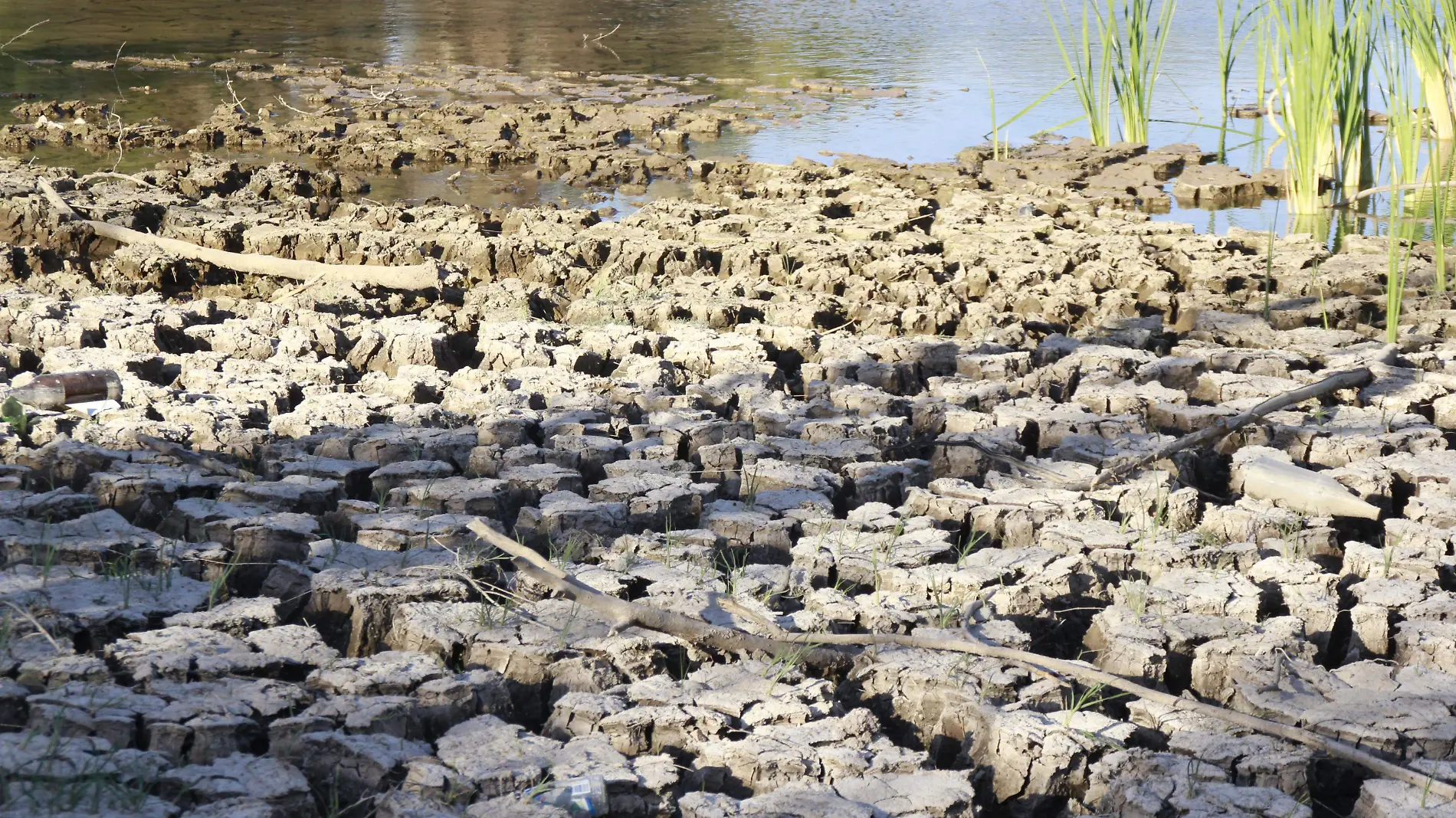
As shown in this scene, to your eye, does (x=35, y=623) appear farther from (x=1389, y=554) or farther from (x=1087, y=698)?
(x=1389, y=554)

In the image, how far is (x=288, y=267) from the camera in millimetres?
5469

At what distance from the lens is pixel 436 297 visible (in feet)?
17.1

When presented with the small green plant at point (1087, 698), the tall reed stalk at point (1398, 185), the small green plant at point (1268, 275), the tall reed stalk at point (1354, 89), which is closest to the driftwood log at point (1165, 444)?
the tall reed stalk at point (1398, 185)

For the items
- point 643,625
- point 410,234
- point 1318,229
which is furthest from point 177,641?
point 1318,229

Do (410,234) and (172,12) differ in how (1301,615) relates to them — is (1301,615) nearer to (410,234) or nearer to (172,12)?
(410,234)

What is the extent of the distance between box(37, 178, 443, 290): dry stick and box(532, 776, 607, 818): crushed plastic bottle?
346 centimetres

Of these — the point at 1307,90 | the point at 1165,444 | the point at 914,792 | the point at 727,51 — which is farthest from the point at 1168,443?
the point at 727,51

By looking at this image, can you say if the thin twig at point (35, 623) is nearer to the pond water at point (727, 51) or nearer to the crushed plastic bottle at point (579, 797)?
the crushed plastic bottle at point (579, 797)

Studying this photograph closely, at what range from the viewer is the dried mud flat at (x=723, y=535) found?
2.12m

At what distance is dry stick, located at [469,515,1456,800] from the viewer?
7.06ft

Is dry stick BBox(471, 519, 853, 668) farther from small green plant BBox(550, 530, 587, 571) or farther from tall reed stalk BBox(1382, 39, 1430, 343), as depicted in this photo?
tall reed stalk BBox(1382, 39, 1430, 343)

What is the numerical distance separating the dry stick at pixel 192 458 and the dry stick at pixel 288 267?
189 cm

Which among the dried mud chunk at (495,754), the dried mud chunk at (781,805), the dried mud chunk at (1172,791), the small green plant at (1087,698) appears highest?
the dried mud chunk at (495,754)

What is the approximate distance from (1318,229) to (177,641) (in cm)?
568
